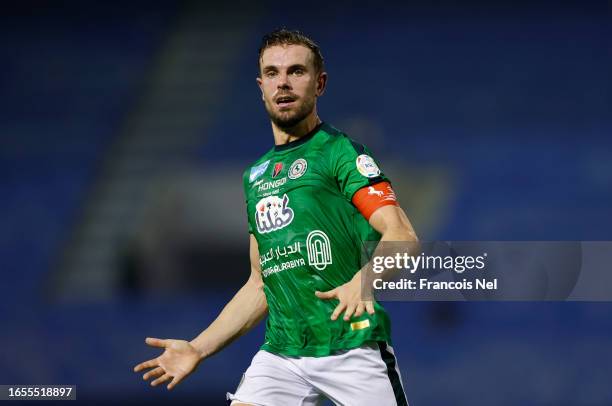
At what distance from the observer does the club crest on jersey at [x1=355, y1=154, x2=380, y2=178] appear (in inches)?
150

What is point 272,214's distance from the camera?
13.5 feet

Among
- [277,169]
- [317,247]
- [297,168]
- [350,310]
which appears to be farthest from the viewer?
[277,169]

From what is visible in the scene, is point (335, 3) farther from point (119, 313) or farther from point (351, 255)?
point (351, 255)

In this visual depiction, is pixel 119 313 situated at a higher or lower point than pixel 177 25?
lower

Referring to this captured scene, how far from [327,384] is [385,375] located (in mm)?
240

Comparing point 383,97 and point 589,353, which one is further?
point 383,97

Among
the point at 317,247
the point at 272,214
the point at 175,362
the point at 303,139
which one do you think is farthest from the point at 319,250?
the point at 175,362

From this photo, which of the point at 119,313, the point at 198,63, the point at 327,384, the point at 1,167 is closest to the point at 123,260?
the point at 119,313

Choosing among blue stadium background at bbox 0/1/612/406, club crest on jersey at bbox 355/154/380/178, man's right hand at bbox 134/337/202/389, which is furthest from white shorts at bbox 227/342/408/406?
blue stadium background at bbox 0/1/612/406

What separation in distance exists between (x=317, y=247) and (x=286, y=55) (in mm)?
848

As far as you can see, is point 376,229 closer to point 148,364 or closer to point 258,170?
point 258,170

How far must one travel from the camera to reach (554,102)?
8.15 m

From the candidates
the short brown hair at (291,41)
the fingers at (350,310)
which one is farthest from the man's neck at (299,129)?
the fingers at (350,310)

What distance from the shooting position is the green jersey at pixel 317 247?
155 inches
